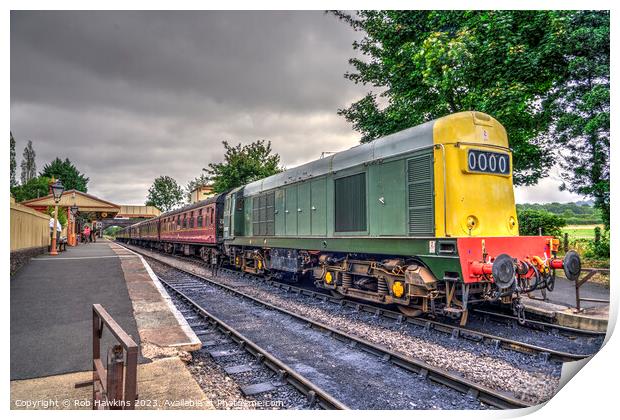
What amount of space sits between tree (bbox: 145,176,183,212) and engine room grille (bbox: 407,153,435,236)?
171 feet

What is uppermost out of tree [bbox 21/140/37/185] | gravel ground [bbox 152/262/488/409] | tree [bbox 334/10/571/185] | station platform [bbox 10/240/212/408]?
tree [bbox 334/10/571/185]

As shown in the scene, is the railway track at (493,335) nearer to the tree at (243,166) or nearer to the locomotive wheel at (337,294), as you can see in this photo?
the locomotive wheel at (337,294)

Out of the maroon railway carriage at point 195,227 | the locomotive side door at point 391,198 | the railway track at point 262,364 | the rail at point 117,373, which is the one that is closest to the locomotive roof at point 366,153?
the locomotive side door at point 391,198

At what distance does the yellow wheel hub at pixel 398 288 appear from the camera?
7.33 metres

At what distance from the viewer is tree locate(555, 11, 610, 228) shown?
6.00m

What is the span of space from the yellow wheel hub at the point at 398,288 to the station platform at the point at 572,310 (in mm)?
2237

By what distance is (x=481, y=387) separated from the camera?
4355mm

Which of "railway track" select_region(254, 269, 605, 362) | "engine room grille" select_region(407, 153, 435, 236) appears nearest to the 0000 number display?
"engine room grille" select_region(407, 153, 435, 236)


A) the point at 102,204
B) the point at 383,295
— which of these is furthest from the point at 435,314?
the point at 102,204

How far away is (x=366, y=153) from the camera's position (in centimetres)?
846

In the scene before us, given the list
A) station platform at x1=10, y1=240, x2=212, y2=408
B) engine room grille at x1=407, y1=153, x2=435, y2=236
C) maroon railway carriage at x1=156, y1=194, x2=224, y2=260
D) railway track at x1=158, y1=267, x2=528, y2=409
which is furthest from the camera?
maroon railway carriage at x1=156, y1=194, x2=224, y2=260

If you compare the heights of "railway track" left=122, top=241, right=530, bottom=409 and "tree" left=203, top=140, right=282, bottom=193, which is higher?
"tree" left=203, top=140, right=282, bottom=193

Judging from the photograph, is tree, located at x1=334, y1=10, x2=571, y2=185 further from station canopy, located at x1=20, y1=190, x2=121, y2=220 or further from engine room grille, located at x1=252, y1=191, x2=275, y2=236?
station canopy, located at x1=20, y1=190, x2=121, y2=220

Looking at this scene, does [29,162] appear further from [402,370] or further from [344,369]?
[402,370]
